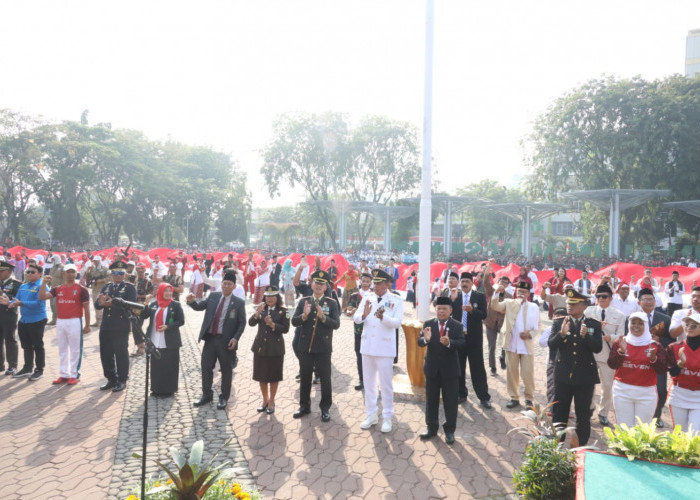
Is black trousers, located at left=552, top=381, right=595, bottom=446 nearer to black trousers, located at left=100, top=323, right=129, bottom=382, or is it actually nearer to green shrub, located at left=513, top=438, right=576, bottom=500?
green shrub, located at left=513, top=438, right=576, bottom=500

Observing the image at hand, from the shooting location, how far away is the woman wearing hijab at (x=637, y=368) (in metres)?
4.54

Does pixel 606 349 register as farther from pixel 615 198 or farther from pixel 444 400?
pixel 615 198

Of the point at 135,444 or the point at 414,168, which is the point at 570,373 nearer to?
the point at 135,444

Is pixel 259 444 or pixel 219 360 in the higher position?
pixel 219 360

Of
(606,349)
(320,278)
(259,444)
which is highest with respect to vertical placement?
(320,278)

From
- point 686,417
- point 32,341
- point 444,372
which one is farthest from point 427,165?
point 32,341

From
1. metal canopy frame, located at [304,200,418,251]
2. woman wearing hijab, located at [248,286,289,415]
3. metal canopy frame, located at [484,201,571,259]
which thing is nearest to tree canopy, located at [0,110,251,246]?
metal canopy frame, located at [304,200,418,251]

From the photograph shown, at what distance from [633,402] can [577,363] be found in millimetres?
643

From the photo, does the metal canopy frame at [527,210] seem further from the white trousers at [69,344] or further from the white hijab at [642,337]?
the white trousers at [69,344]

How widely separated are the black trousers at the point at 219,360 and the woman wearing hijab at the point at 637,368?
455 cm

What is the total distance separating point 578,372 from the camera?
4684 millimetres

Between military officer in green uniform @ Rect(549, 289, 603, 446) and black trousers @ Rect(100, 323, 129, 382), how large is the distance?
5882 mm

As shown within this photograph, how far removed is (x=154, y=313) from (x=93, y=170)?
3743 cm

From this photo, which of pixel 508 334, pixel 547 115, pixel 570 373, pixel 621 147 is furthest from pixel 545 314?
pixel 547 115
